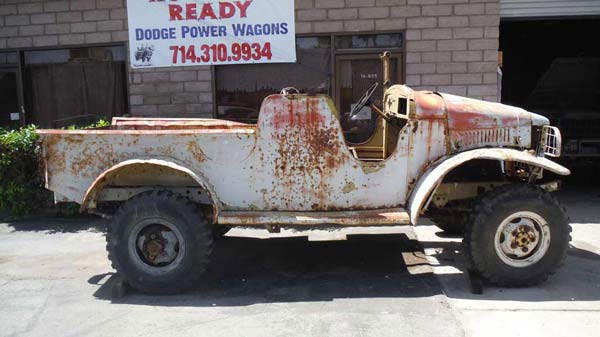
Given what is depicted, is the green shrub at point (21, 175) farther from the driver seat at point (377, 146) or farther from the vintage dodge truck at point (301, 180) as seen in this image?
the driver seat at point (377, 146)

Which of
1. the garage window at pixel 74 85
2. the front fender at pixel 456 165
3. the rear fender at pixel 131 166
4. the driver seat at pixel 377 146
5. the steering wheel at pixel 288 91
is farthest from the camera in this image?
the garage window at pixel 74 85

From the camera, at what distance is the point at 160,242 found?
199 inches

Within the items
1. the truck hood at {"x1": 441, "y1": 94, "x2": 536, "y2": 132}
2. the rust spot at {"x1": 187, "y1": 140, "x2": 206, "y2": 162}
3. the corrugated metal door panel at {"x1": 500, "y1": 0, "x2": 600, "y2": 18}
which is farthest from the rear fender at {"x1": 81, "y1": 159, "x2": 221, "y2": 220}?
the corrugated metal door panel at {"x1": 500, "y1": 0, "x2": 600, "y2": 18}

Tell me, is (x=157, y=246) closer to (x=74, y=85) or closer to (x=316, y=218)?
(x=316, y=218)

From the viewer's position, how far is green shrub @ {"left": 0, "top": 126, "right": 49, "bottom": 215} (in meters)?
7.80

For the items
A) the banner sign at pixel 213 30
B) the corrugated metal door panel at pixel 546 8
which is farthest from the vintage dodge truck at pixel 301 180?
the corrugated metal door panel at pixel 546 8

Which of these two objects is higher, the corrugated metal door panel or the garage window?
the corrugated metal door panel

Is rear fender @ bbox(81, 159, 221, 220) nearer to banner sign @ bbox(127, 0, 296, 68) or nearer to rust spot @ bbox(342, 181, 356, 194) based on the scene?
rust spot @ bbox(342, 181, 356, 194)

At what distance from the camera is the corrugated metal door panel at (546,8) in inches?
339

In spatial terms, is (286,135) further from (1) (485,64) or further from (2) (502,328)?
(1) (485,64)

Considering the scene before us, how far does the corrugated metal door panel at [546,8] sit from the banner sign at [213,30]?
339cm

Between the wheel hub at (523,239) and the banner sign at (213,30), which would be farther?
the banner sign at (213,30)

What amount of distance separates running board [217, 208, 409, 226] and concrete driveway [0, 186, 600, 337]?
2.11 feet

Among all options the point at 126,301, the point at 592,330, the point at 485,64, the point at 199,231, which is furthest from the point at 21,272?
the point at 485,64
